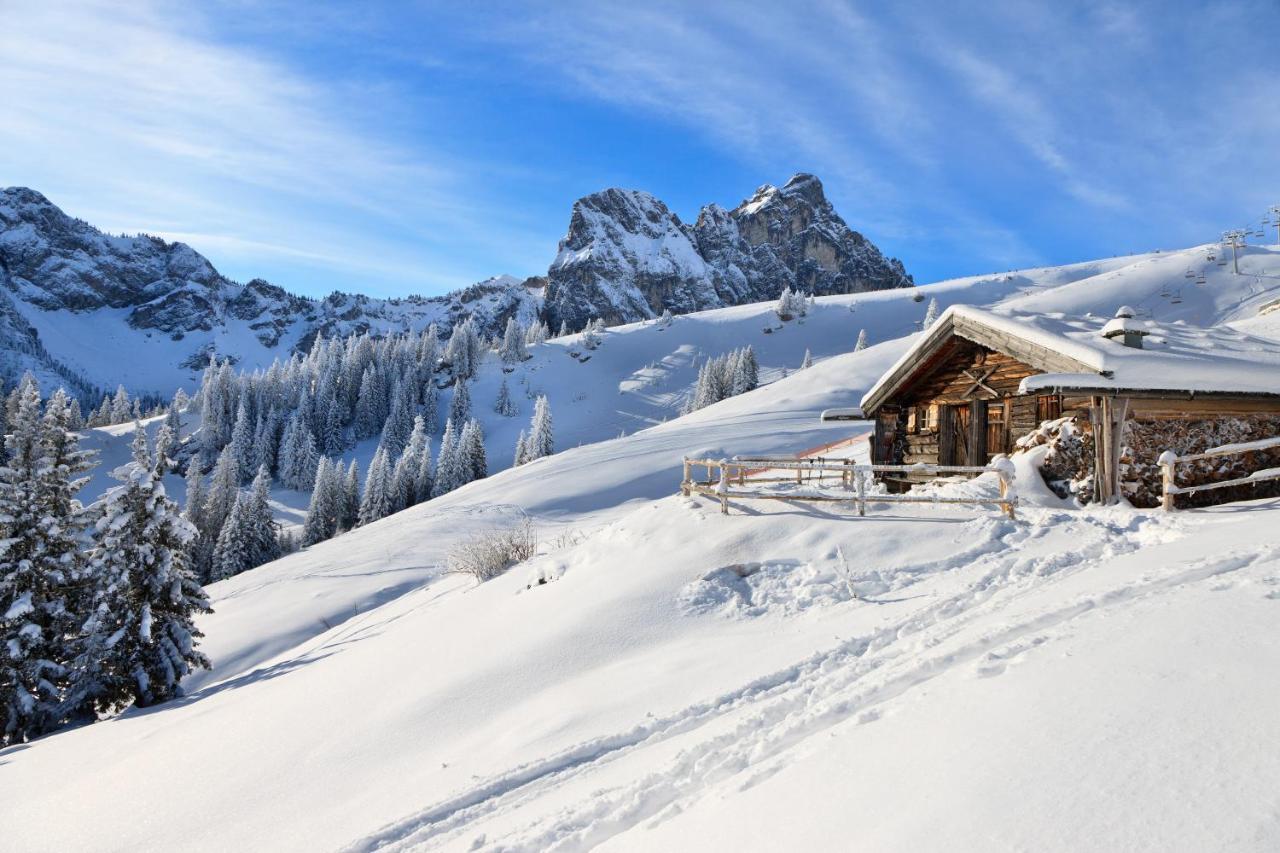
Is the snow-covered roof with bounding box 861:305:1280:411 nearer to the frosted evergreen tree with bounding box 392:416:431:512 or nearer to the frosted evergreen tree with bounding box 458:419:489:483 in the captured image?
the frosted evergreen tree with bounding box 458:419:489:483

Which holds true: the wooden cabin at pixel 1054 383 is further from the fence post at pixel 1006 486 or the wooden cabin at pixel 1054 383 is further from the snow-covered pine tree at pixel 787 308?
the snow-covered pine tree at pixel 787 308

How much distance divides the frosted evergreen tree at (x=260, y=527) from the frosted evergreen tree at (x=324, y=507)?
4019 mm

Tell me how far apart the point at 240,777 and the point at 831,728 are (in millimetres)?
7465

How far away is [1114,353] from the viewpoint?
1383 centimetres

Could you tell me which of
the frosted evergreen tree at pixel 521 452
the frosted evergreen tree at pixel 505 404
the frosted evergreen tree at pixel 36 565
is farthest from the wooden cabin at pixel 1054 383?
the frosted evergreen tree at pixel 505 404

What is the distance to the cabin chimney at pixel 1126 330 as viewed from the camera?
15.2m

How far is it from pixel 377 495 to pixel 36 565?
52547mm

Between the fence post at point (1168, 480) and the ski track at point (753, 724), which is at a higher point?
the fence post at point (1168, 480)

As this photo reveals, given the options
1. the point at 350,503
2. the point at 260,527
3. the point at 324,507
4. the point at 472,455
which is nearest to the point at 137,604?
the point at 260,527

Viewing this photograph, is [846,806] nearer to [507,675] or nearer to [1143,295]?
[507,675]

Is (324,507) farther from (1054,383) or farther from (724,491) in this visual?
(1054,383)

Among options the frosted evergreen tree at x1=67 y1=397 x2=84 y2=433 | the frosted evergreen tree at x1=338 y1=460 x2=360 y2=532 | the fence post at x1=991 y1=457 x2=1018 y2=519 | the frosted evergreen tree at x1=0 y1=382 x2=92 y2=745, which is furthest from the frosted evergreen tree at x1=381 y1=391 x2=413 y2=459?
the fence post at x1=991 y1=457 x2=1018 y2=519

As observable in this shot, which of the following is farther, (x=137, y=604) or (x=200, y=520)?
(x=200, y=520)

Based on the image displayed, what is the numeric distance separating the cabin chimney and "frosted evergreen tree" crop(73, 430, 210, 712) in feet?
82.0
